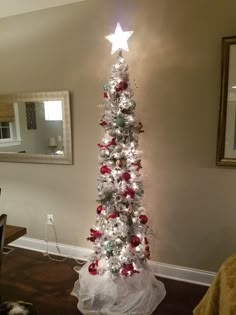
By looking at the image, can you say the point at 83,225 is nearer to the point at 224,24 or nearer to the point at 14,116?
the point at 14,116

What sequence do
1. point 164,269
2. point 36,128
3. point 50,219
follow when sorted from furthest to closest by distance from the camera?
point 50,219 < point 36,128 < point 164,269

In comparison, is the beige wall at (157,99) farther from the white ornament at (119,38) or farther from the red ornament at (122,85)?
the red ornament at (122,85)

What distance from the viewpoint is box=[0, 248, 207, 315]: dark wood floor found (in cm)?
231

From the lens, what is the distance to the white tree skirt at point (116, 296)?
87.5 inches

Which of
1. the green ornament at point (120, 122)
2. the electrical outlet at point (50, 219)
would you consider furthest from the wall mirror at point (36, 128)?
the green ornament at point (120, 122)

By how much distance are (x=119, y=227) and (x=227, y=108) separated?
4.57 feet

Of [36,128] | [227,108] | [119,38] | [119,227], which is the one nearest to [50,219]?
[36,128]

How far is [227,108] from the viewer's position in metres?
2.36

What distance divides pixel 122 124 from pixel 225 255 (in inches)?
61.6

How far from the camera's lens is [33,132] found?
3229mm

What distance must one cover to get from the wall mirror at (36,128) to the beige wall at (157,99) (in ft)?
0.39

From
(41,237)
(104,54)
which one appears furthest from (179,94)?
(41,237)

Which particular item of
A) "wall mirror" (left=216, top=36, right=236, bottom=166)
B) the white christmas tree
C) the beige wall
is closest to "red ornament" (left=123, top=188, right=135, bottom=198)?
the white christmas tree

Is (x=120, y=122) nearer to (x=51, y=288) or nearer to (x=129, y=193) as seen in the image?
(x=129, y=193)
